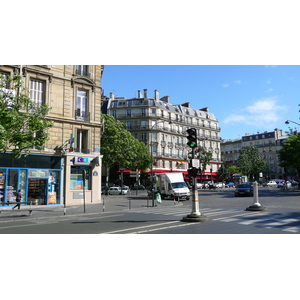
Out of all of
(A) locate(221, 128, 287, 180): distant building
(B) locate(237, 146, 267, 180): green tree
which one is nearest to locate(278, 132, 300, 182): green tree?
(B) locate(237, 146, 267, 180): green tree

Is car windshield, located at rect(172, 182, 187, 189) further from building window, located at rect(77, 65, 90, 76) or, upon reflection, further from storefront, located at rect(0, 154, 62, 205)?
building window, located at rect(77, 65, 90, 76)

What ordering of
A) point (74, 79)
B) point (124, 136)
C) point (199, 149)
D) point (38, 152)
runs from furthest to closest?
point (199, 149) → point (124, 136) → point (74, 79) → point (38, 152)

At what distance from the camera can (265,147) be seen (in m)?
95.4

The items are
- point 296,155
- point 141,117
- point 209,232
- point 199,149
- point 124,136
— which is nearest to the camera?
point 209,232

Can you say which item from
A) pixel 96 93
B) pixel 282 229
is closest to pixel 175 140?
pixel 96 93

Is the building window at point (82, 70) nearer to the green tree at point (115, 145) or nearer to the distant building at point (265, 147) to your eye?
the green tree at point (115, 145)

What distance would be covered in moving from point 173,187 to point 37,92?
Result: 14.7 metres

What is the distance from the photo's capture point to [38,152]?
21484 mm

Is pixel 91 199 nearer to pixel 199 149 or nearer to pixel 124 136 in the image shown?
pixel 124 136

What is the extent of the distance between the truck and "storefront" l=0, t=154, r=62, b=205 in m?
10.8

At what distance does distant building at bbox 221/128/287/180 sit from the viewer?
9278 centimetres

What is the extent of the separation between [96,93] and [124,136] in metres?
22.0

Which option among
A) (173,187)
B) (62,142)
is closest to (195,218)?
(62,142)

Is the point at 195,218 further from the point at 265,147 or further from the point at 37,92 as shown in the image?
the point at 265,147
